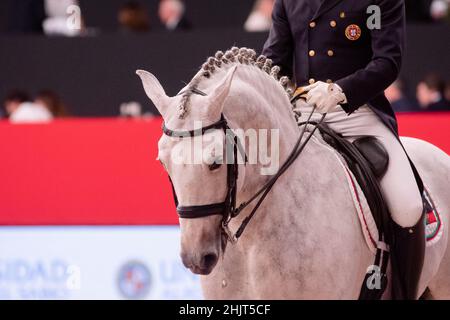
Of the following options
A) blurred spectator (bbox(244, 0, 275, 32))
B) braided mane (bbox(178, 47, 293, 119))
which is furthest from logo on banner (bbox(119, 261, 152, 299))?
blurred spectator (bbox(244, 0, 275, 32))

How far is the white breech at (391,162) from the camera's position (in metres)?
3.37

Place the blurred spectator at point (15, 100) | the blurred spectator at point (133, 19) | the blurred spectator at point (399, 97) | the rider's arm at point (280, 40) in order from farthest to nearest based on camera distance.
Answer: the blurred spectator at point (133, 19)
the blurred spectator at point (15, 100)
the blurred spectator at point (399, 97)
the rider's arm at point (280, 40)

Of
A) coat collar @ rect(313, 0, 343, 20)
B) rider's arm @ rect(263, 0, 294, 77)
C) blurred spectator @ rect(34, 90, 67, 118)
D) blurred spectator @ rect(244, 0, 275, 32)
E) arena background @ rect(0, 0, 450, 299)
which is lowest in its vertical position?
arena background @ rect(0, 0, 450, 299)

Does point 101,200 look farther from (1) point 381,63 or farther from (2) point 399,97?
(1) point 381,63

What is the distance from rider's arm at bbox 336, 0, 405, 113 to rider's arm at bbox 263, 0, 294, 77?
40cm

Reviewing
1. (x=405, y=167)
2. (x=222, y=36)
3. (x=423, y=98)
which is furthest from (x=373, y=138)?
(x=222, y=36)

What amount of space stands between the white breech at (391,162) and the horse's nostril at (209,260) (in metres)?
Result: 0.89

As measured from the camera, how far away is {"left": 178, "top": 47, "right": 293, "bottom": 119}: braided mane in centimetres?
284

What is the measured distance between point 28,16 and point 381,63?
211 inches

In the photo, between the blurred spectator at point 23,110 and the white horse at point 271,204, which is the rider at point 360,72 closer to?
the white horse at point 271,204

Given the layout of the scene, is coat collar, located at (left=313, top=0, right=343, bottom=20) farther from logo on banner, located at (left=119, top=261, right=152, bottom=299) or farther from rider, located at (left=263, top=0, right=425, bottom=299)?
logo on banner, located at (left=119, top=261, right=152, bottom=299)

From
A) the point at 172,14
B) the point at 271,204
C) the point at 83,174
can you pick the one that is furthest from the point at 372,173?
the point at 172,14

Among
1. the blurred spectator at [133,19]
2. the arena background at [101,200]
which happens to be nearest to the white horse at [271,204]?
the arena background at [101,200]
